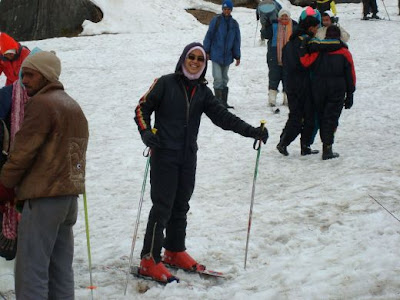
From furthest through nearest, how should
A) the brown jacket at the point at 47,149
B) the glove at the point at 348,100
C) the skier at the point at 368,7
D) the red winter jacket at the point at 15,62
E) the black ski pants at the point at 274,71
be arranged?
the skier at the point at 368,7 < the black ski pants at the point at 274,71 < the glove at the point at 348,100 < the red winter jacket at the point at 15,62 < the brown jacket at the point at 47,149

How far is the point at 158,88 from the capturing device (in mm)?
5062

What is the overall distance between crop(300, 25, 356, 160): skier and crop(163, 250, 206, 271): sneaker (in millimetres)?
4281

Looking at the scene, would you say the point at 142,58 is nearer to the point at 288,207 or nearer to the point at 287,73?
the point at 287,73

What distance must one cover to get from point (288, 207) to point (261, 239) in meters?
1.03

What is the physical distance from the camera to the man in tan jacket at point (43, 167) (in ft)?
12.6

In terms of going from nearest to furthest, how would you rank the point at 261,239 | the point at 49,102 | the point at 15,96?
the point at 49,102, the point at 15,96, the point at 261,239

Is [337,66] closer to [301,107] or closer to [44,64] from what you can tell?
[301,107]

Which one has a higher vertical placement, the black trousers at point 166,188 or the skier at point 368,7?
the skier at point 368,7

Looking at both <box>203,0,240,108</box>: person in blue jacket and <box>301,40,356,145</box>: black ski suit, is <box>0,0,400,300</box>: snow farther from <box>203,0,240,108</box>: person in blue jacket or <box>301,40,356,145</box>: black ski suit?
<box>203,0,240,108</box>: person in blue jacket

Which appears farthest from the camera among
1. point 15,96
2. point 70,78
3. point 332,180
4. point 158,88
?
point 70,78

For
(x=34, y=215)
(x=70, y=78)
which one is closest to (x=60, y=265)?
(x=34, y=215)

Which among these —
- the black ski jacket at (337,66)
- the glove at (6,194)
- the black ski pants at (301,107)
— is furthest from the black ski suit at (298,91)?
the glove at (6,194)

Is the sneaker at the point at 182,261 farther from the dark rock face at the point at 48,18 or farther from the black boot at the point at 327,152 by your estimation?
the dark rock face at the point at 48,18

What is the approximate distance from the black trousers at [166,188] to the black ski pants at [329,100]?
4175 mm
